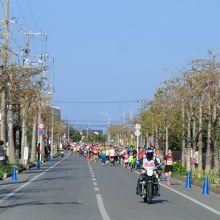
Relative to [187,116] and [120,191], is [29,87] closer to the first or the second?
[187,116]

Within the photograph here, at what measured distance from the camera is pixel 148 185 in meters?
20.7

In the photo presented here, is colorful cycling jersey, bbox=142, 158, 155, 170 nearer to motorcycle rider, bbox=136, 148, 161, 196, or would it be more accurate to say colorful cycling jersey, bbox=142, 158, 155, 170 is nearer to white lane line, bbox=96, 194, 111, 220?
motorcycle rider, bbox=136, 148, 161, 196

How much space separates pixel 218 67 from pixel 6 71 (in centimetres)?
1063

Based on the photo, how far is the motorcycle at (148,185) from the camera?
2067 cm

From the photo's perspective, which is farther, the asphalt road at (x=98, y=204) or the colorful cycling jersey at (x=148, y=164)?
the colorful cycling jersey at (x=148, y=164)

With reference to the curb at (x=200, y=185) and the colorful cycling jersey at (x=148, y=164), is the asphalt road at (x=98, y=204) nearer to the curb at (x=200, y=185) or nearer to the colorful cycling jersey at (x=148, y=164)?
the curb at (x=200, y=185)

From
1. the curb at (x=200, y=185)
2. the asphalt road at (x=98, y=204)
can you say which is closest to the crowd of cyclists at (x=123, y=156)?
the curb at (x=200, y=185)

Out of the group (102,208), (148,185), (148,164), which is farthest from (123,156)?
(102,208)

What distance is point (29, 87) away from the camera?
143 ft

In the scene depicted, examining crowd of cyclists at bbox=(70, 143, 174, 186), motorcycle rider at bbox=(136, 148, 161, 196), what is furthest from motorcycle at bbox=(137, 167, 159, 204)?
crowd of cyclists at bbox=(70, 143, 174, 186)

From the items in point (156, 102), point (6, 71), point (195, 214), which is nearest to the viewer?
point (195, 214)

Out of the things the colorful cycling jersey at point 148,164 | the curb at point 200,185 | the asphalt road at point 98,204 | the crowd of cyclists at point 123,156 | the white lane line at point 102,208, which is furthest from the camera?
the crowd of cyclists at point 123,156

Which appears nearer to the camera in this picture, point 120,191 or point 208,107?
point 120,191

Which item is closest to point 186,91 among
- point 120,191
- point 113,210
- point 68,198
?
point 120,191
